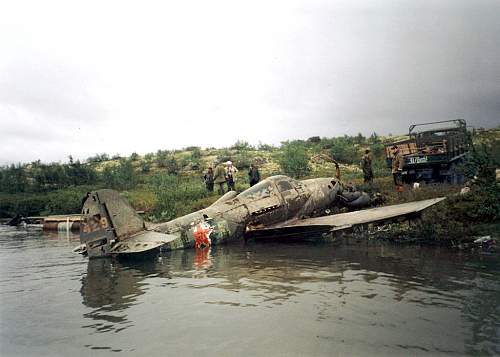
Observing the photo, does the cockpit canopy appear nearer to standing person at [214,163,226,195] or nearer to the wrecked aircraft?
the wrecked aircraft

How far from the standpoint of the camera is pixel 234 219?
1159 centimetres

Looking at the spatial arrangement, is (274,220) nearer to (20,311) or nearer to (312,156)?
(20,311)

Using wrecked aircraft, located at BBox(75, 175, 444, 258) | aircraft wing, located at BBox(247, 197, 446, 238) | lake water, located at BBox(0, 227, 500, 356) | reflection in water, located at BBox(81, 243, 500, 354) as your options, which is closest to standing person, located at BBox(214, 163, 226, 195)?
wrecked aircraft, located at BBox(75, 175, 444, 258)

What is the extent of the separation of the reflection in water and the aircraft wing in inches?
30.4

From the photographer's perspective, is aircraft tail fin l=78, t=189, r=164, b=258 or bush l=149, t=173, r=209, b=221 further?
bush l=149, t=173, r=209, b=221

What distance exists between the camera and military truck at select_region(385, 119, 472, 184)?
1608 centimetres

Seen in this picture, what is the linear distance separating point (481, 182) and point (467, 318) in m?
7.60

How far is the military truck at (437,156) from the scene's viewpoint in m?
16.1

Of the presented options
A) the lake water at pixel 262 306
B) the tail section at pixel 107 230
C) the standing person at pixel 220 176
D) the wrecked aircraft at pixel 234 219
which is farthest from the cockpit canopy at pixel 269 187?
the standing person at pixel 220 176

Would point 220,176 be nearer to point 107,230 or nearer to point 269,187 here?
point 269,187

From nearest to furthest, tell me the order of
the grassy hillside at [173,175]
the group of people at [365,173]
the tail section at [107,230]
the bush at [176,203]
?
the tail section at [107,230] → the group of people at [365,173] → the bush at [176,203] → the grassy hillside at [173,175]

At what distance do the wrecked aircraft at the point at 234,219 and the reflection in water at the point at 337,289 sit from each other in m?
0.59

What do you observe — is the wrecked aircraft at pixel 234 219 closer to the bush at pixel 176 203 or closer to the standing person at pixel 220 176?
the bush at pixel 176 203

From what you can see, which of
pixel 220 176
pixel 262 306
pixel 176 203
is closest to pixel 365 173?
pixel 220 176
